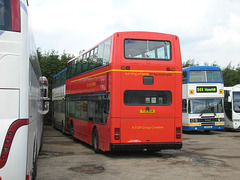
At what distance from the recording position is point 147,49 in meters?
12.0

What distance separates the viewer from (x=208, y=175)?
8984 millimetres

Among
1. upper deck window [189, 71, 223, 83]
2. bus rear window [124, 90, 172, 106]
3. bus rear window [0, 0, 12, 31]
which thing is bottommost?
bus rear window [124, 90, 172, 106]

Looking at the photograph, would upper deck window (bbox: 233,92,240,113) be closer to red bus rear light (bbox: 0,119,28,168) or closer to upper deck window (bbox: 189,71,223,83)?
upper deck window (bbox: 189,71,223,83)

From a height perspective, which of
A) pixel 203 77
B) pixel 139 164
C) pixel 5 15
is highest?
pixel 203 77

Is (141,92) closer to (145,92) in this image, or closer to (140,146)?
(145,92)

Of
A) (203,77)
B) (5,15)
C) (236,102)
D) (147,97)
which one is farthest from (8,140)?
(236,102)

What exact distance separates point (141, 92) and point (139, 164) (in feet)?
7.79

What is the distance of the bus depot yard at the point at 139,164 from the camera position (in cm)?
905

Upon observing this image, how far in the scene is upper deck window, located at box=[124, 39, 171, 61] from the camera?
38.9 feet

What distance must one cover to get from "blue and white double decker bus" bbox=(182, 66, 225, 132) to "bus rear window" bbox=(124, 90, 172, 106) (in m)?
11.2

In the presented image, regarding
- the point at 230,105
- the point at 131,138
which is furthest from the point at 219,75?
the point at 131,138

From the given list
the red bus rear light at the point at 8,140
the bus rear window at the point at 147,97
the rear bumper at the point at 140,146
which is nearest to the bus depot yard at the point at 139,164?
the rear bumper at the point at 140,146

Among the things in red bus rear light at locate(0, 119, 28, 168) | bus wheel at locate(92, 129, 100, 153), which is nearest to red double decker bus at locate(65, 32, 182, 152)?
bus wheel at locate(92, 129, 100, 153)

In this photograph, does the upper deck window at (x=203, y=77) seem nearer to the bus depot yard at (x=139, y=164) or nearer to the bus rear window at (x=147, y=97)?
the bus depot yard at (x=139, y=164)
